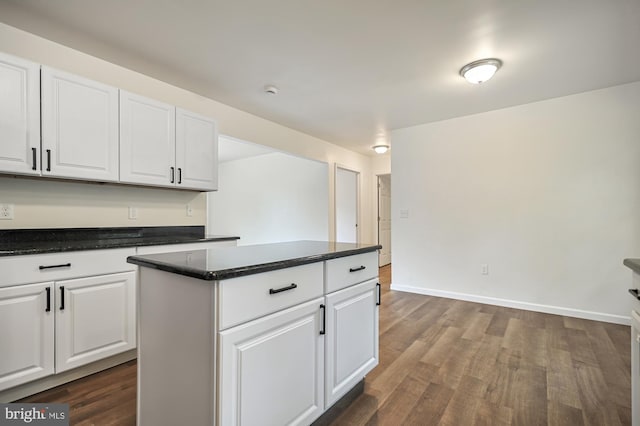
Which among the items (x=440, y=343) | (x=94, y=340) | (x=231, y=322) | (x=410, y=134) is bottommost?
(x=440, y=343)

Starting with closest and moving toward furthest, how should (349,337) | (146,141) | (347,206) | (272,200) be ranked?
(349,337)
(146,141)
(347,206)
(272,200)

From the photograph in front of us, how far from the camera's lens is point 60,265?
1.85 m

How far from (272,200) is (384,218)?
257cm

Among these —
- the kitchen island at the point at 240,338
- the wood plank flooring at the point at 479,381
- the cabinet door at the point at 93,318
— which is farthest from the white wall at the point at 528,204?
the cabinet door at the point at 93,318

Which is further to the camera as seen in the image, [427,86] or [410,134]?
[410,134]

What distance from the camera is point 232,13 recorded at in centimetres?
193

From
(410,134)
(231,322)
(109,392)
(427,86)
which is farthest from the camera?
(410,134)

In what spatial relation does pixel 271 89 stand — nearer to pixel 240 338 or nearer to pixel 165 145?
pixel 165 145

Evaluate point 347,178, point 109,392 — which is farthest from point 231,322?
point 347,178

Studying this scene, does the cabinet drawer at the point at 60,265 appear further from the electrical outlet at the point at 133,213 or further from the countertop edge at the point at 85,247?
the electrical outlet at the point at 133,213

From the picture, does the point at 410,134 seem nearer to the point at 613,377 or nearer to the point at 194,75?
the point at 194,75

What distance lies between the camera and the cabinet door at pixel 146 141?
7.81 ft

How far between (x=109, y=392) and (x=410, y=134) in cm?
425

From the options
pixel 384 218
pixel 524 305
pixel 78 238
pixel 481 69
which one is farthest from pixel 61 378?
→ pixel 384 218
